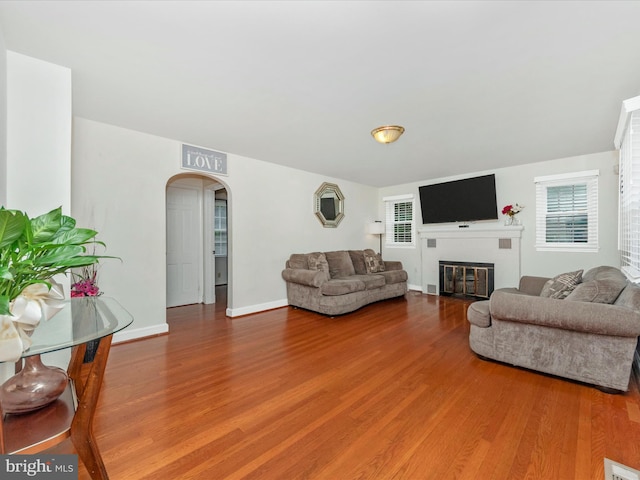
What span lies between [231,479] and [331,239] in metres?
4.43

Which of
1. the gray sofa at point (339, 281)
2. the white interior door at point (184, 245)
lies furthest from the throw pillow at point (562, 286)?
the white interior door at point (184, 245)

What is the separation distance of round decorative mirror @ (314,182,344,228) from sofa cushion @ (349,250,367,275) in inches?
27.4

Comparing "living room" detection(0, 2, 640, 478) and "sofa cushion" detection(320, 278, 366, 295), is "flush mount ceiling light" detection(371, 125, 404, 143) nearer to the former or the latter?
"living room" detection(0, 2, 640, 478)

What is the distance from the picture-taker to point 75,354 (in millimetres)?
1453

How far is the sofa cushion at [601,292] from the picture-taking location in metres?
2.16

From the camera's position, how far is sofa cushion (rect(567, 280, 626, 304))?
85.0 inches

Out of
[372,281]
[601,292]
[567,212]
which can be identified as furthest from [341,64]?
[567,212]

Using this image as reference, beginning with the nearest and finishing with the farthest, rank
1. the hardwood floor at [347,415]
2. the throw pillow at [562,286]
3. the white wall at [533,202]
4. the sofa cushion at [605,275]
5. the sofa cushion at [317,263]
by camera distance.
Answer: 1. the hardwood floor at [347,415]
2. the sofa cushion at [605,275]
3. the throw pillow at [562,286]
4. the white wall at [533,202]
5. the sofa cushion at [317,263]

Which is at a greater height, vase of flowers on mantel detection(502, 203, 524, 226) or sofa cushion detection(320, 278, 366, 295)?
vase of flowers on mantel detection(502, 203, 524, 226)

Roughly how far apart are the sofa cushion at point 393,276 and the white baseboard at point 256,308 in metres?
1.79

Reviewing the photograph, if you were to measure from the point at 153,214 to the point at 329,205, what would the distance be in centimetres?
310

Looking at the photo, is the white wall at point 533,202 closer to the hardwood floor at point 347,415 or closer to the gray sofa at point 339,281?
the gray sofa at point 339,281

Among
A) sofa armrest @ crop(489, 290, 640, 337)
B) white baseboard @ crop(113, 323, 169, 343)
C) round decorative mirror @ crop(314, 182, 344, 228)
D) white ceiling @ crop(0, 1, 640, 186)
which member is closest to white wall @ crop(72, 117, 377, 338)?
white baseboard @ crop(113, 323, 169, 343)

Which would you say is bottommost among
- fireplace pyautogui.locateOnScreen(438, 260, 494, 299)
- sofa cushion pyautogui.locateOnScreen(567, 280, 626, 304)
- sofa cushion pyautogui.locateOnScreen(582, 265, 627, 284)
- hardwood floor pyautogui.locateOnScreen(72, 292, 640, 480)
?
hardwood floor pyautogui.locateOnScreen(72, 292, 640, 480)
